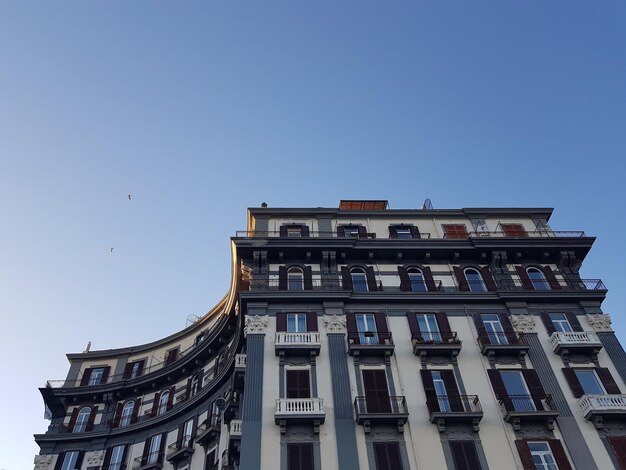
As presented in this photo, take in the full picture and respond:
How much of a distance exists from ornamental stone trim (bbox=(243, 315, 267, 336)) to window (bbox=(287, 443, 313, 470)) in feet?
24.7

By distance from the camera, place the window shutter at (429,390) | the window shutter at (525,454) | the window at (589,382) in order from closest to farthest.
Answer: the window shutter at (525,454), the window shutter at (429,390), the window at (589,382)

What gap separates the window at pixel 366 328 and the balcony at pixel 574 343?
11148 millimetres

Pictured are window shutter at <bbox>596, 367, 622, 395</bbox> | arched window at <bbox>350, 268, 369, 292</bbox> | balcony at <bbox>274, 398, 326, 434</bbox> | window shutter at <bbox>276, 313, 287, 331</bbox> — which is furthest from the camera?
arched window at <bbox>350, 268, 369, 292</bbox>

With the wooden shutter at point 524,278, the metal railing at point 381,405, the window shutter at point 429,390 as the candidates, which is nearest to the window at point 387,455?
the metal railing at point 381,405

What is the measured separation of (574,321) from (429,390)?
471 inches

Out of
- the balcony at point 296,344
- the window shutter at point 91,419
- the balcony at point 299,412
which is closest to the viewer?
the balcony at point 299,412

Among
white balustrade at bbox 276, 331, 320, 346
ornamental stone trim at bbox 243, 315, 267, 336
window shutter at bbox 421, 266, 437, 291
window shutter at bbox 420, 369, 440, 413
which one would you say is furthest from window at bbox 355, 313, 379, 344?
ornamental stone trim at bbox 243, 315, 267, 336

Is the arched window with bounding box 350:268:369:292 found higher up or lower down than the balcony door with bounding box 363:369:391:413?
higher up

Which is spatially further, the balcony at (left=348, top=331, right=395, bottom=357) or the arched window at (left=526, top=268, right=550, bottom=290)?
the arched window at (left=526, top=268, right=550, bottom=290)

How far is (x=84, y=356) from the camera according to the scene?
52.4m

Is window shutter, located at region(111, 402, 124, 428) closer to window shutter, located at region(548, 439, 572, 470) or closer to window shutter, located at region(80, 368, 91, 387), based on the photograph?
window shutter, located at region(80, 368, 91, 387)

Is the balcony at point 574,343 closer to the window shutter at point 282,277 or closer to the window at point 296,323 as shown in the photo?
the window at point 296,323

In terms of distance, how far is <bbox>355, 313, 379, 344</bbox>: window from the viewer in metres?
34.2

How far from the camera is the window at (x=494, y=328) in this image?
114 feet
